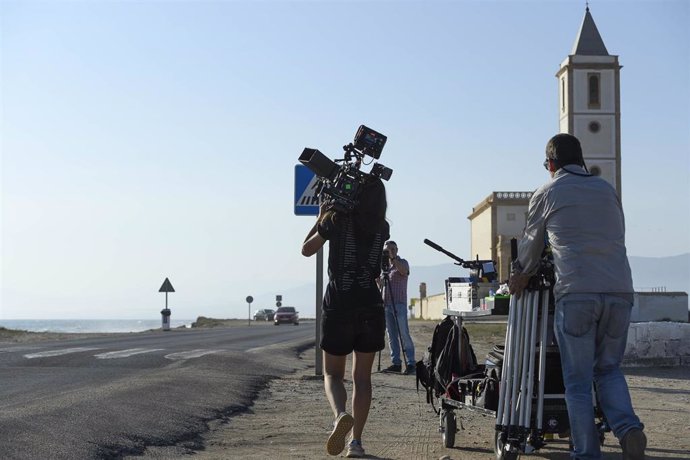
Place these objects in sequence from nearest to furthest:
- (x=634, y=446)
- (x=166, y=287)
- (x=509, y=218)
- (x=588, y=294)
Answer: (x=634, y=446) → (x=588, y=294) → (x=166, y=287) → (x=509, y=218)

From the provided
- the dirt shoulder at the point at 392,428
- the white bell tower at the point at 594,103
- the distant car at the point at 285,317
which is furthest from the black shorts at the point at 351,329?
the white bell tower at the point at 594,103

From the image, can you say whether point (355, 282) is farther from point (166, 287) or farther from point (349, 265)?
point (166, 287)

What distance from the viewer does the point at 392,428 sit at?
29.3ft

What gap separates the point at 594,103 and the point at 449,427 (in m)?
83.5

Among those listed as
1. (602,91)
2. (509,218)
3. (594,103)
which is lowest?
(509,218)

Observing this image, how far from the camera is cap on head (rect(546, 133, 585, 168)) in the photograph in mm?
6469

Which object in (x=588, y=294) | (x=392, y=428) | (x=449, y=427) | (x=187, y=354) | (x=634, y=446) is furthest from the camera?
(x=187, y=354)

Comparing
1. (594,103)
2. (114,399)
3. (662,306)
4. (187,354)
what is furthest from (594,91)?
(114,399)

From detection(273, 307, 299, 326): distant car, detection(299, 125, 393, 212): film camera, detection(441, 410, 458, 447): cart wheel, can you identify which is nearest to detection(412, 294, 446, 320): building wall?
detection(273, 307, 299, 326): distant car

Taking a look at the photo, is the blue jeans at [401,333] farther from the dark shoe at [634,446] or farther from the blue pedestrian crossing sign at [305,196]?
the dark shoe at [634,446]

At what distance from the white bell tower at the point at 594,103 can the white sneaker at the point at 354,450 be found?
3043 inches

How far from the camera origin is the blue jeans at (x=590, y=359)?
6.02m

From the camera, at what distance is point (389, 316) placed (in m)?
14.9

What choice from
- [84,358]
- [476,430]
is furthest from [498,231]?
[476,430]
